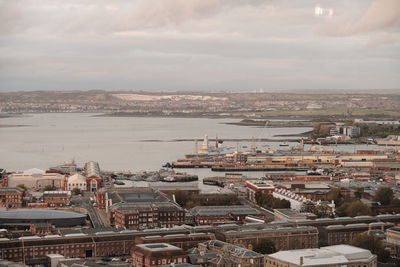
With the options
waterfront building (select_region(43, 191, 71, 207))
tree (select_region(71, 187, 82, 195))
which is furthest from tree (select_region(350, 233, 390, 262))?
tree (select_region(71, 187, 82, 195))

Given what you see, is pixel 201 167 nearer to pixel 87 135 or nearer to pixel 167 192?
pixel 167 192

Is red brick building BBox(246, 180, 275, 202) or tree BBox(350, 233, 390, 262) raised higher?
tree BBox(350, 233, 390, 262)

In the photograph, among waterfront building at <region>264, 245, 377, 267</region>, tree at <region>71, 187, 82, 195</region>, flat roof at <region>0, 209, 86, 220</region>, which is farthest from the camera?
tree at <region>71, 187, 82, 195</region>

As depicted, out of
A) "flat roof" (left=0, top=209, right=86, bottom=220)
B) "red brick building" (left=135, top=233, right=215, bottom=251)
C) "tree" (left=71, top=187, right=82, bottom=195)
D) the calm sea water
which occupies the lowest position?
the calm sea water

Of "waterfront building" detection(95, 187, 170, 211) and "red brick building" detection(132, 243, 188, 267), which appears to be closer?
"red brick building" detection(132, 243, 188, 267)

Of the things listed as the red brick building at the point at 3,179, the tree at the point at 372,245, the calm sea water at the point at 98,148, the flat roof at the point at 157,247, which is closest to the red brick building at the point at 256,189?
the red brick building at the point at 3,179

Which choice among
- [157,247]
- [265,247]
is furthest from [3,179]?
[157,247]

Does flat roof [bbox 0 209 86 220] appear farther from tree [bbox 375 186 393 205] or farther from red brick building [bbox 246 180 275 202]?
tree [bbox 375 186 393 205]

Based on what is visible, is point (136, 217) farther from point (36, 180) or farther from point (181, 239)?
point (36, 180)
